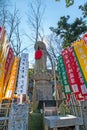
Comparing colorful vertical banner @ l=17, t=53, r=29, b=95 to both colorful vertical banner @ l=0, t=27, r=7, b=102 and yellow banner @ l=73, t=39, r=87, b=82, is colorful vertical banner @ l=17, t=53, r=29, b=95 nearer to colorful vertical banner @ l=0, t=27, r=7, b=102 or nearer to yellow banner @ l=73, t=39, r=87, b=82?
colorful vertical banner @ l=0, t=27, r=7, b=102

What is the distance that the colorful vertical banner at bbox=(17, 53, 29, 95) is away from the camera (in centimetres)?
542

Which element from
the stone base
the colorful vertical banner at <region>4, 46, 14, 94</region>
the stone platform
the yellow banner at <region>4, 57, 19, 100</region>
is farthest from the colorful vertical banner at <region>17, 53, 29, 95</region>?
the stone base

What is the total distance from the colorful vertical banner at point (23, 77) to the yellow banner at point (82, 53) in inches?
86.8

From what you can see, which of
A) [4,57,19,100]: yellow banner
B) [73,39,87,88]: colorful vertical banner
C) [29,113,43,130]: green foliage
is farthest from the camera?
[29,113,43,130]: green foliage

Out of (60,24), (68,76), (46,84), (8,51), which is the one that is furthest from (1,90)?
(60,24)

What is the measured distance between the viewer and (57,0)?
4.73m

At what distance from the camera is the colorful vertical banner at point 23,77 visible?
5420mm

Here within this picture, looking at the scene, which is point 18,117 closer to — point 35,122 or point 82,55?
point 35,122

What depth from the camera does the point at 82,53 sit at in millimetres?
6051

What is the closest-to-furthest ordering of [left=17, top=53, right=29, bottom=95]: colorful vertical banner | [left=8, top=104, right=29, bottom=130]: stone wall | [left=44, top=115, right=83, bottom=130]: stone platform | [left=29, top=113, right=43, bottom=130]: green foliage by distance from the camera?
1. [left=8, top=104, right=29, bottom=130]: stone wall
2. [left=44, top=115, right=83, bottom=130]: stone platform
3. [left=17, top=53, right=29, bottom=95]: colorful vertical banner
4. [left=29, top=113, right=43, bottom=130]: green foliage

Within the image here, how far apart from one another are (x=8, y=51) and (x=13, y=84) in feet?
4.82

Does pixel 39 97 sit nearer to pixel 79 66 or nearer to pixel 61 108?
pixel 61 108

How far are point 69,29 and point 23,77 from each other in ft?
30.5

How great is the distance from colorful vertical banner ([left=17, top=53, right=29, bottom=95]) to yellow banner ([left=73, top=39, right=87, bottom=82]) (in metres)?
2.20
